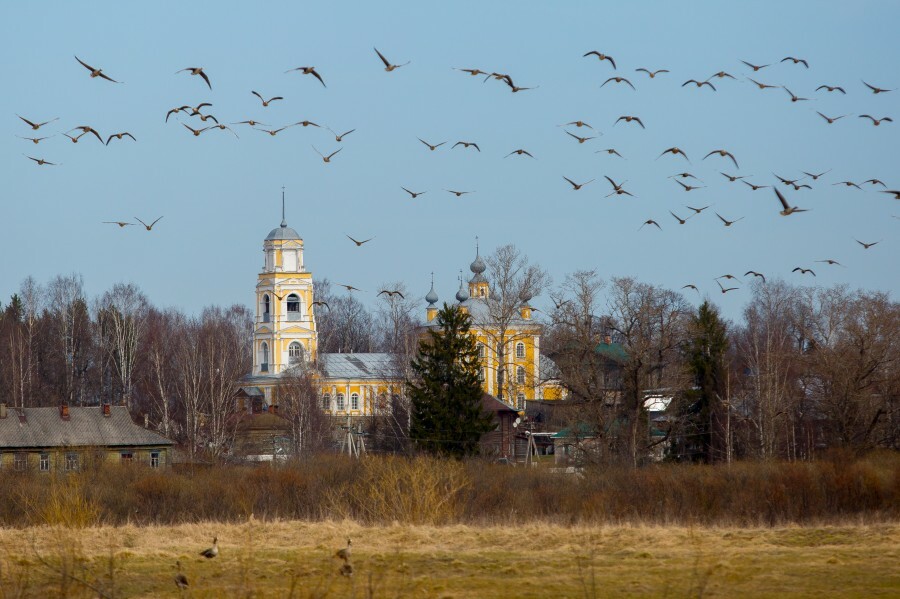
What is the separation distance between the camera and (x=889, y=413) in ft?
154

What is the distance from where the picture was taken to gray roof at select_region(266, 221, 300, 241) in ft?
315

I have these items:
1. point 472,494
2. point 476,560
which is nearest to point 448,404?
point 472,494

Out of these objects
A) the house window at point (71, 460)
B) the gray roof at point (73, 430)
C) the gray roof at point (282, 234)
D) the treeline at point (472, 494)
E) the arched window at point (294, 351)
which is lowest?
the treeline at point (472, 494)

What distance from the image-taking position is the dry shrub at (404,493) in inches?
1372

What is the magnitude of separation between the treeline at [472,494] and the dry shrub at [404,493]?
5 cm

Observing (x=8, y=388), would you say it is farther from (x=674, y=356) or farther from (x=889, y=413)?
(x=889, y=413)

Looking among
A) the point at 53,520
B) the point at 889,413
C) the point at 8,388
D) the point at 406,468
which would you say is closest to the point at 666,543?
the point at 406,468

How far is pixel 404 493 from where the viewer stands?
119ft

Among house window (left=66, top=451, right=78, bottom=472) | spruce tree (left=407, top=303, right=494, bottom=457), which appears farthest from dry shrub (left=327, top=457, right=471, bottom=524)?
house window (left=66, top=451, right=78, bottom=472)

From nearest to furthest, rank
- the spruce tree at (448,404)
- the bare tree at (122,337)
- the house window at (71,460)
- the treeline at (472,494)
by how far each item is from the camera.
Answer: the treeline at (472,494), the spruce tree at (448,404), the house window at (71,460), the bare tree at (122,337)

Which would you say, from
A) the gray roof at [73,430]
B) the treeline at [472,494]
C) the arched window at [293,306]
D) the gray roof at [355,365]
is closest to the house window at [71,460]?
the gray roof at [73,430]

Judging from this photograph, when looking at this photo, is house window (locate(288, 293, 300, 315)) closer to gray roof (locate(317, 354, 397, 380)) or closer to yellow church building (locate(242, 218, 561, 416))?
yellow church building (locate(242, 218, 561, 416))

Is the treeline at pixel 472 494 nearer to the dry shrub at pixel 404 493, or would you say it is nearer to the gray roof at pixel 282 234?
the dry shrub at pixel 404 493

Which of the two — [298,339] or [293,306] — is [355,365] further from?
[293,306]
